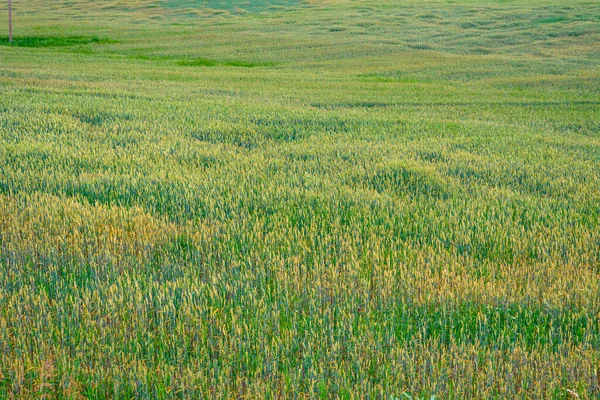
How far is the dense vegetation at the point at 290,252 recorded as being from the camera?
3555mm

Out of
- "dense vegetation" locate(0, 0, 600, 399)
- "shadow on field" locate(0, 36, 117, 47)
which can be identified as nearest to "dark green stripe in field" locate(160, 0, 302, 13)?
"shadow on field" locate(0, 36, 117, 47)

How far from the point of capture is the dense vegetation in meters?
3.55

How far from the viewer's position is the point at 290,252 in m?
5.53

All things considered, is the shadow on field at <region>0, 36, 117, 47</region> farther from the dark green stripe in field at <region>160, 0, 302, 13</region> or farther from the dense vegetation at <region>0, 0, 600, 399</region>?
the dense vegetation at <region>0, 0, 600, 399</region>

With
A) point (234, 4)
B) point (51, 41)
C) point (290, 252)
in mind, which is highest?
point (234, 4)

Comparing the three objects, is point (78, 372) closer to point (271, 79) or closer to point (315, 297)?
point (315, 297)

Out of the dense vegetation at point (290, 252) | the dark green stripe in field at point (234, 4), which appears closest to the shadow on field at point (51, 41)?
the dark green stripe in field at point (234, 4)

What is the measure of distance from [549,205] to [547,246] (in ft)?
6.43

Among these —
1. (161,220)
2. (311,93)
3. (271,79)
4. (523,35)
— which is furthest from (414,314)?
(523,35)

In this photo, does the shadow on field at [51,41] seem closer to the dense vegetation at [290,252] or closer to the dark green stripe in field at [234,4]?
the dark green stripe in field at [234,4]

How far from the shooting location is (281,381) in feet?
11.2

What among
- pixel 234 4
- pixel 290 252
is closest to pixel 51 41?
pixel 234 4

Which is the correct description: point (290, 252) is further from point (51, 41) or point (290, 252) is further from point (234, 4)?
point (234, 4)

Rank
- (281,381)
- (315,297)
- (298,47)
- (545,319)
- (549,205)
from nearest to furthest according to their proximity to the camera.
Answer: (281,381)
(545,319)
(315,297)
(549,205)
(298,47)
